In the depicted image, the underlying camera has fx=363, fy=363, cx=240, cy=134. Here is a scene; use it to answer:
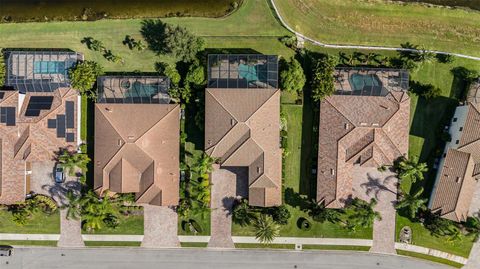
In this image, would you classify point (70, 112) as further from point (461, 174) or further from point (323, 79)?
point (461, 174)

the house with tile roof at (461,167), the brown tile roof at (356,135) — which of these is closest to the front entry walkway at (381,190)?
the brown tile roof at (356,135)

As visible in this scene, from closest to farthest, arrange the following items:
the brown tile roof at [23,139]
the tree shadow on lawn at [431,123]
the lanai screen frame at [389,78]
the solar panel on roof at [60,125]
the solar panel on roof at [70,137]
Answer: the lanai screen frame at [389,78] → the brown tile roof at [23,139] → the solar panel on roof at [60,125] → the solar panel on roof at [70,137] → the tree shadow on lawn at [431,123]

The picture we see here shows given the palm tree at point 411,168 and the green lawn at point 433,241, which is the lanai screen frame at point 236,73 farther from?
the green lawn at point 433,241

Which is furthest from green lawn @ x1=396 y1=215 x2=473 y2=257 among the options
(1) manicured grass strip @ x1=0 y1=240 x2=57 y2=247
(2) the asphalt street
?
(1) manicured grass strip @ x1=0 y1=240 x2=57 y2=247

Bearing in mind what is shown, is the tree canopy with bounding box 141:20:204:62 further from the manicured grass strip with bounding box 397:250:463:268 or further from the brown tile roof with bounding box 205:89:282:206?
the manicured grass strip with bounding box 397:250:463:268

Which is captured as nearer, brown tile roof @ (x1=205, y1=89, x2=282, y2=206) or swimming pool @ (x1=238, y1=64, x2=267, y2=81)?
brown tile roof @ (x1=205, y1=89, x2=282, y2=206)

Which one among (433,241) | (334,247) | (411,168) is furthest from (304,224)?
(433,241)

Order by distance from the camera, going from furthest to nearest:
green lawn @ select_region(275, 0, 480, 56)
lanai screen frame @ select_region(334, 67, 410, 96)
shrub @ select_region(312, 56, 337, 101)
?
1. green lawn @ select_region(275, 0, 480, 56)
2. lanai screen frame @ select_region(334, 67, 410, 96)
3. shrub @ select_region(312, 56, 337, 101)
